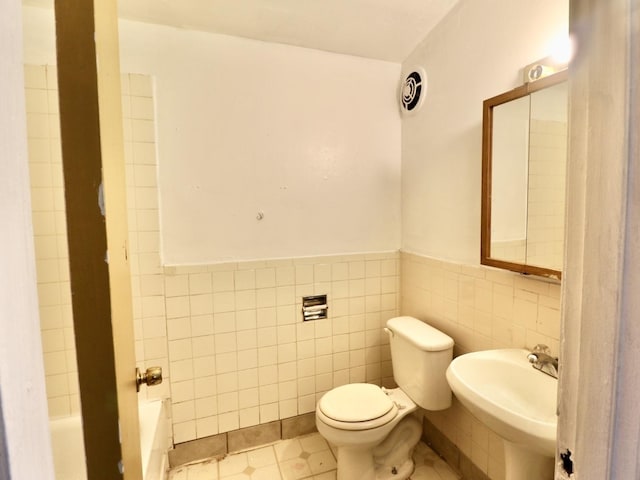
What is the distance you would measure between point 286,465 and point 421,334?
1.01m

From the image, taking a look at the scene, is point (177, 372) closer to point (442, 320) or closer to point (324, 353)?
point (324, 353)

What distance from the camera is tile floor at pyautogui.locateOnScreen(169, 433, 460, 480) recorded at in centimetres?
165

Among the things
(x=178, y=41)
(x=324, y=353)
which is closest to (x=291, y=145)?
(x=178, y=41)

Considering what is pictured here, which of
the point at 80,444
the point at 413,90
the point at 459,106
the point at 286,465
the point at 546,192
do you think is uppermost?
the point at 413,90

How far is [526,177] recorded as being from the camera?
128cm

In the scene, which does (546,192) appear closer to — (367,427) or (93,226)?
(367,427)

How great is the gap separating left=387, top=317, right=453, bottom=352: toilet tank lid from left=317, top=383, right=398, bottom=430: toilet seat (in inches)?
12.5

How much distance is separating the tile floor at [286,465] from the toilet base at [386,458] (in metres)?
0.09

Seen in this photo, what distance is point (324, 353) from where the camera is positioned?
6.39 ft

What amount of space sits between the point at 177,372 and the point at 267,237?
0.86 metres

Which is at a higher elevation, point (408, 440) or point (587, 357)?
point (587, 357)

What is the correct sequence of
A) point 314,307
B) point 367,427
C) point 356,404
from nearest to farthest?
point 367,427, point 356,404, point 314,307

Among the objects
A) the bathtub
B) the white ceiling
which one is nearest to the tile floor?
the bathtub

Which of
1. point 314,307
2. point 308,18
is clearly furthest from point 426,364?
point 308,18
